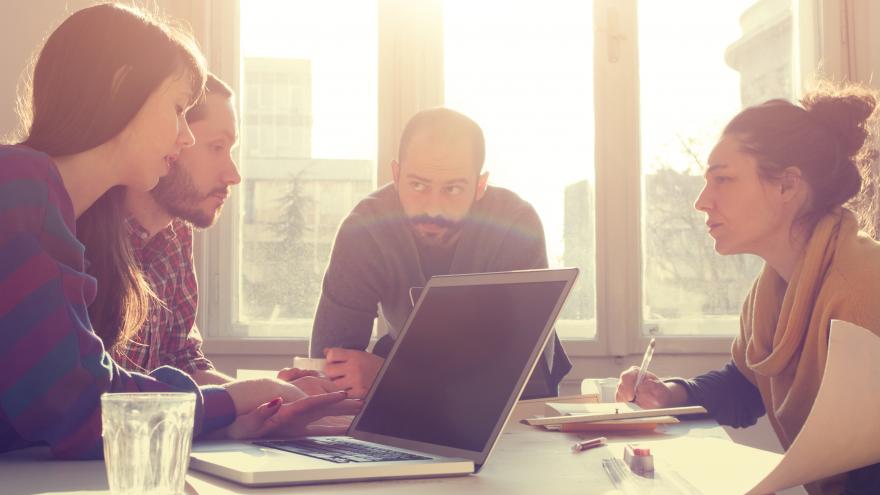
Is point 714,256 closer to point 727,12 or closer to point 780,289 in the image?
point 727,12

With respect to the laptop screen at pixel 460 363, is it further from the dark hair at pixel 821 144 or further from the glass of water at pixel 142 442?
the dark hair at pixel 821 144

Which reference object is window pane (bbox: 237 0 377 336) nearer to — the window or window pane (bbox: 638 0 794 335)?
the window

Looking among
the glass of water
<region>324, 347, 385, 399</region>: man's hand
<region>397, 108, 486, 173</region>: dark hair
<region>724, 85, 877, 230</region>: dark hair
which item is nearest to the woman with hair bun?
→ <region>724, 85, 877, 230</region>: dark hair

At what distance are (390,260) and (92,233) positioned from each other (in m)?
0.96

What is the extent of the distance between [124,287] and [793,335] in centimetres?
120

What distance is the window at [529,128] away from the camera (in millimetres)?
2898

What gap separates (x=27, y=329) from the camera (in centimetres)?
95

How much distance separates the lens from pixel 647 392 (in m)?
1.59

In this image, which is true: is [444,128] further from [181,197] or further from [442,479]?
[442,479]

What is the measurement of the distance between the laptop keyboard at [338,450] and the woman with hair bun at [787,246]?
2.41 ft

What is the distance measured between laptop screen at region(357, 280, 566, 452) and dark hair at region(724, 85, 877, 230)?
109cm

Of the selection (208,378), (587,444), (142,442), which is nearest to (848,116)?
(587,444)

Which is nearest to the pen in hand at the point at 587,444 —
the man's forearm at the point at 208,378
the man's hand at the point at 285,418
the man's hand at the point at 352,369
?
the man's hand at the point at 285,418

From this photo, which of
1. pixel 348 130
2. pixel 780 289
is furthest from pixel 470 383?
pixel 348 130
